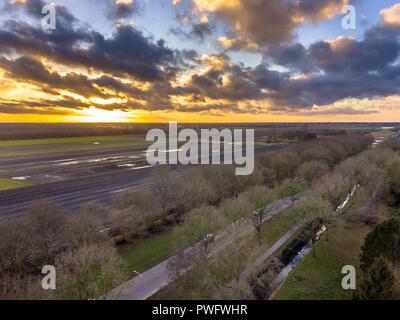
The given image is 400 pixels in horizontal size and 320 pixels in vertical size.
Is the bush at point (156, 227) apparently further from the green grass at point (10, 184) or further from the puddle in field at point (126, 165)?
the puddle in field at point (126, 165)

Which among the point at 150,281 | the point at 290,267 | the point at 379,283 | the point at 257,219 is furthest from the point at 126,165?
the point at 379,283

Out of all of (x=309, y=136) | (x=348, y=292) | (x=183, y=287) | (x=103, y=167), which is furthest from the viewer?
(x=309, y=136)

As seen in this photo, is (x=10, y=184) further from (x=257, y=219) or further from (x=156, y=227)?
(x=257, y=219)

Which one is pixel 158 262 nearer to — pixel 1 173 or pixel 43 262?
pixel 43 262

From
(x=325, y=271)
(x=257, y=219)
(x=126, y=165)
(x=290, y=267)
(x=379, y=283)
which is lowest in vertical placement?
(x=290, y=267)

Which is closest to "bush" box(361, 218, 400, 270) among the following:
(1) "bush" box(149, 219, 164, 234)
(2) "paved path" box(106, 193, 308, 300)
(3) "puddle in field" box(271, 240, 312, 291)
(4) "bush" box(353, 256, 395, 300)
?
(4) "bush" box(353, 256, 395, 300)

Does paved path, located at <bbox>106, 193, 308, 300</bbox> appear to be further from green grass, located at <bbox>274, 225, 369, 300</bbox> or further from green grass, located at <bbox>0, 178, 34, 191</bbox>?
green grass, located at <bbox>0, 178, 34, 191</bbox>
